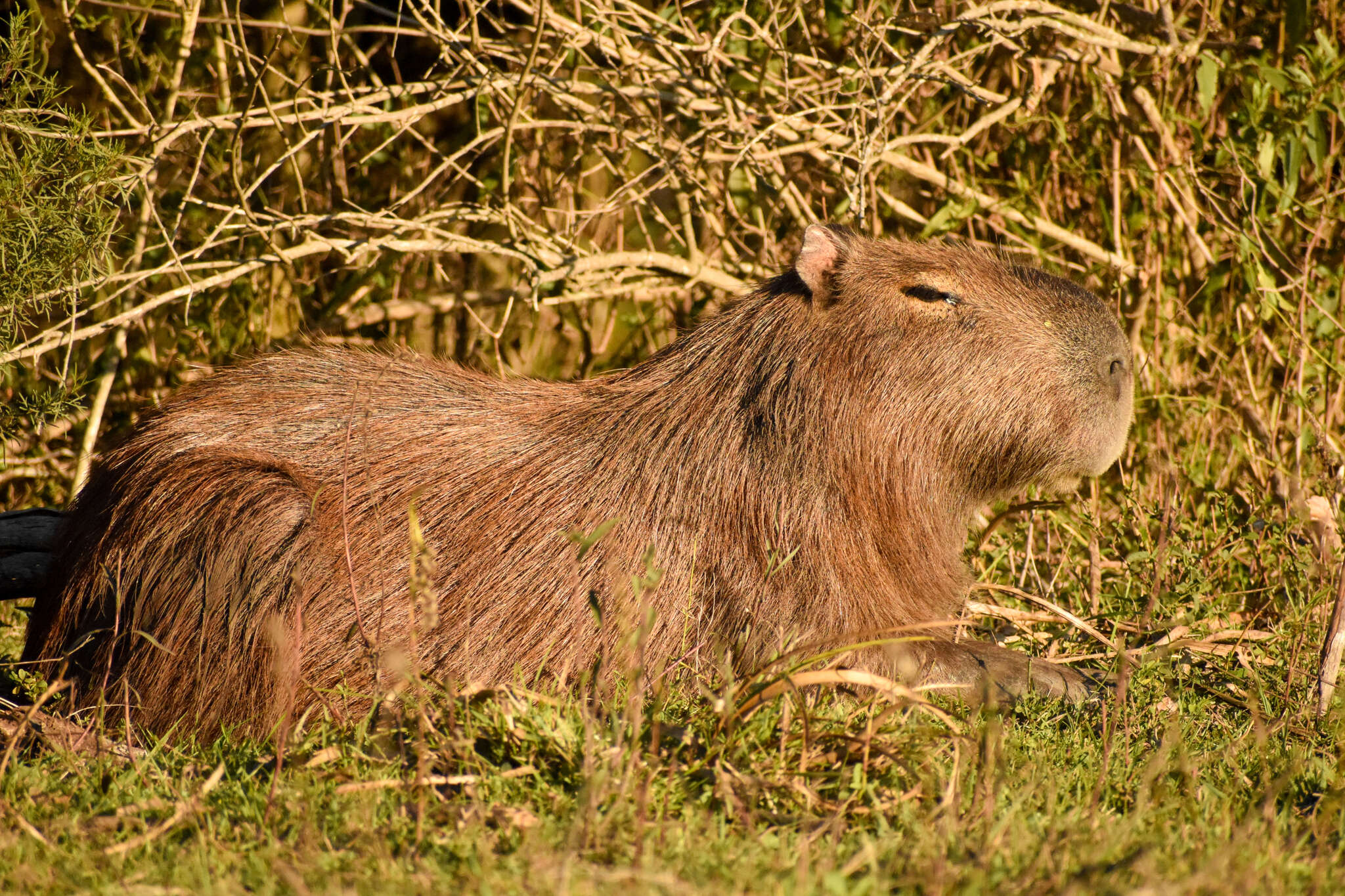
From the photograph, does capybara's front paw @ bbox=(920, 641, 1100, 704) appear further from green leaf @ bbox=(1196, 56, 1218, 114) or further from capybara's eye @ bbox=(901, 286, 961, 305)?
green leaf @ bbox=(1196, 56, 1218, 114)

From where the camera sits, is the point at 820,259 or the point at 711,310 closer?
the point at 820,259

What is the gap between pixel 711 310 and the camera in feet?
11.5

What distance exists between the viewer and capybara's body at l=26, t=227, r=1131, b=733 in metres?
2.76

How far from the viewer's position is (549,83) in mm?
4102

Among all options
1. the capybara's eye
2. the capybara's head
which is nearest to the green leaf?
the capybara's head

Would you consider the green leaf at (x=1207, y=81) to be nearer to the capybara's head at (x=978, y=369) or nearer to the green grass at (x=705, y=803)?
the capybara's head at (x=978, y=369)

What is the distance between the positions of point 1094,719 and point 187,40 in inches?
135

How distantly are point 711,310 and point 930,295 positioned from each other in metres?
0.77

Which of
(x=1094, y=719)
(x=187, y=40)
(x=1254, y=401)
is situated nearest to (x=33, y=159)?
(x=187, y=40)

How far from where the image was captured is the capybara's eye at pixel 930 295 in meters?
2.94

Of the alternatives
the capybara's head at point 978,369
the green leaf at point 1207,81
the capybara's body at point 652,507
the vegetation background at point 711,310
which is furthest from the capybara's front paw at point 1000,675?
→ the green leaf at point 1207,81

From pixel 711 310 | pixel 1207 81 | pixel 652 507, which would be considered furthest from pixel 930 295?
pixel 1207 81

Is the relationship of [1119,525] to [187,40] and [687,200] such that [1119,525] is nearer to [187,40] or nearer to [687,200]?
[687,200]

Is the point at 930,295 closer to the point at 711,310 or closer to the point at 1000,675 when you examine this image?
the point at 711,310
